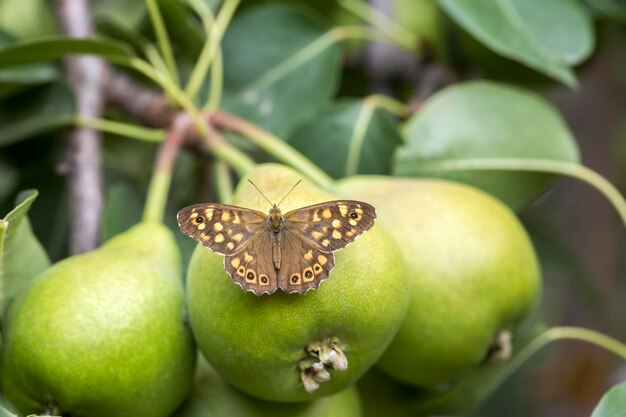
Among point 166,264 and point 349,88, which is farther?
point 349,88

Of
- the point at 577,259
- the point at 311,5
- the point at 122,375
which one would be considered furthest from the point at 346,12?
the point at 122,375

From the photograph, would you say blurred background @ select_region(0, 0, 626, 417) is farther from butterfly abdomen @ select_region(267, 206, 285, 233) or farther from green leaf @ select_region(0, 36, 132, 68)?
butterfly abdomen @ select_region(267, 206, 285, 233)

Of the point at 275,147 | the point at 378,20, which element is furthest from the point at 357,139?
the point at 378,20

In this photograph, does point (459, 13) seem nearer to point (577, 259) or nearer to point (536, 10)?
point (536, 10)

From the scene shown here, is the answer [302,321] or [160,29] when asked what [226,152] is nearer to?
[160,29]

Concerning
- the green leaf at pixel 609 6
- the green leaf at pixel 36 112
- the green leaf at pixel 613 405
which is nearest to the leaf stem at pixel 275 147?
the green leaf at pixel 36 112

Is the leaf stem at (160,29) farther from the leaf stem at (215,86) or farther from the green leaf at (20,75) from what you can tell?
the green leaf at (20,75)
